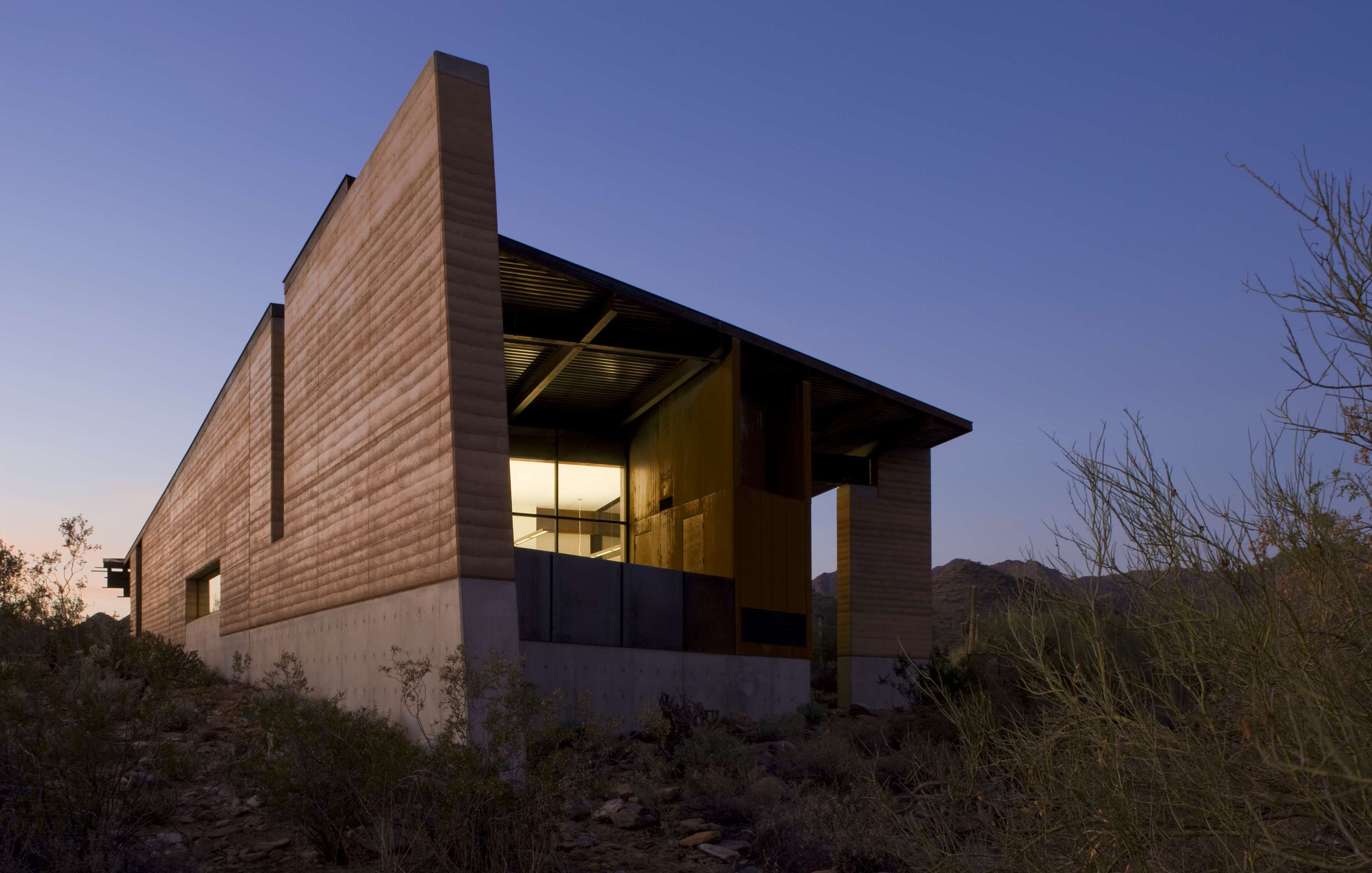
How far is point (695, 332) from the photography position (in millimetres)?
17875

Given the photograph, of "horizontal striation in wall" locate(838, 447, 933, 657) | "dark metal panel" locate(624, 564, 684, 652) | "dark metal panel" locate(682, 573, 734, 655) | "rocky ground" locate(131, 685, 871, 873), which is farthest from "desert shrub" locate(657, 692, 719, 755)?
"horizontal striation in wall" locate(838, 447, 933, 657)

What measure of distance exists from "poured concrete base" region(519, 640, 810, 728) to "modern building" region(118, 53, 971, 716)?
4 centimetres

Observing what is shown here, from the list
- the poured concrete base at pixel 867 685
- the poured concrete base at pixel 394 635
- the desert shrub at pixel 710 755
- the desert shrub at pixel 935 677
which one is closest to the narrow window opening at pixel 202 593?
the poured concrete base at pixel 394 635

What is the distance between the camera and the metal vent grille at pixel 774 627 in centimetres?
1712

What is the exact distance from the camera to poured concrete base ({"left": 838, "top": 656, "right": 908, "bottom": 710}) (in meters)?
21.7

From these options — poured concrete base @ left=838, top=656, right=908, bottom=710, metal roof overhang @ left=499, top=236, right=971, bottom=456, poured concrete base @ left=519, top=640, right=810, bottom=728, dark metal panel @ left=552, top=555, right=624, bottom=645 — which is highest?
metal roof overhang @ left=499, top=236, right=971, bottom=456

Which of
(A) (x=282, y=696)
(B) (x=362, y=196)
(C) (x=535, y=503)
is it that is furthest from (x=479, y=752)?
(C) (x=535, y=503)

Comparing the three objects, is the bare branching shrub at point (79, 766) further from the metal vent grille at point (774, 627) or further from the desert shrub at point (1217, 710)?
the metal vent grille at point (774, 627)

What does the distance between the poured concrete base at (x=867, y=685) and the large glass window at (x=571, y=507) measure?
529 cm

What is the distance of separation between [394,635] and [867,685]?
12.5 metres

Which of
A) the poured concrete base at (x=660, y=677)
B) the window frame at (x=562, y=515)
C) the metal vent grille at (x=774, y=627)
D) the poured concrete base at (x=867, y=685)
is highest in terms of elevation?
the window frame at (x=562, y=515)

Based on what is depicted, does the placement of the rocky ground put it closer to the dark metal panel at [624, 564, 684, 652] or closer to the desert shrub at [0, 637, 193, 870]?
the desert shrub at [0, 637, 193, 870]

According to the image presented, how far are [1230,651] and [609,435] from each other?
18113mm

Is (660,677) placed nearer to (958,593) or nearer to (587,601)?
(587,601)
